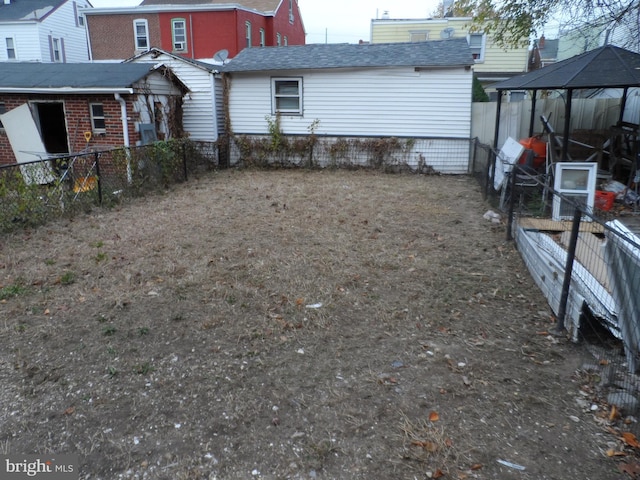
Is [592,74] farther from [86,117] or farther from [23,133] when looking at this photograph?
[23,133]

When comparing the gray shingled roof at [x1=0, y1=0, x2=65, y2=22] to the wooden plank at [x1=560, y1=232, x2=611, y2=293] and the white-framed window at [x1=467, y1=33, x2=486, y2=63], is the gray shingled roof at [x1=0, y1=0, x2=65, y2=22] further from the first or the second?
the wooden plank at [x1=560, y1=232, x2=611, y2=293]

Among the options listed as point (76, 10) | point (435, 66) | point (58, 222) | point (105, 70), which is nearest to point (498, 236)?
point (58, 222)

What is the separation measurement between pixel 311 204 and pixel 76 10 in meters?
29.1

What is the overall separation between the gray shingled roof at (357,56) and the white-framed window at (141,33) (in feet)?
42.7

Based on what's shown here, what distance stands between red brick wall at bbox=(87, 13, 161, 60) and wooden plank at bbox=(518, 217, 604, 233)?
23890mm

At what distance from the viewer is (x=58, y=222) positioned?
7.49 metres

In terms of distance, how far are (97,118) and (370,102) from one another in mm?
7080

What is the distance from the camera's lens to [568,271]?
3.87 metres

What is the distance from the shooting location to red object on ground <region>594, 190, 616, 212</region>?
808 centimetres

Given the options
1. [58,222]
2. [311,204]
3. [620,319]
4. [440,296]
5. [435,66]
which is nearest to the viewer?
[620,319]

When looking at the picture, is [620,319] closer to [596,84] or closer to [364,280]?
[364,280]

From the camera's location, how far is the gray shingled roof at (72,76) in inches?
444

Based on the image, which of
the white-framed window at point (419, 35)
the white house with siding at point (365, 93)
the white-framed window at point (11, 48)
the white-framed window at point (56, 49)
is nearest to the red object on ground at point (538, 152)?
the white house with siding at point (365, 93)

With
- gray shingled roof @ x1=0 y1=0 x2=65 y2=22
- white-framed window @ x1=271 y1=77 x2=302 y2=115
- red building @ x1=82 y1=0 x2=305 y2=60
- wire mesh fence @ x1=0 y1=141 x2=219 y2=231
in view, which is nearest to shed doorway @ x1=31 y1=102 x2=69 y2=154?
wire mesh fence @ x1=0 y1=141 x2=219 y2=231
